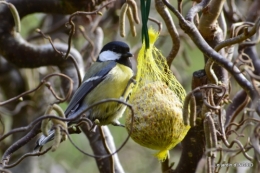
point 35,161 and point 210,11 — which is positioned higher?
point 210,11

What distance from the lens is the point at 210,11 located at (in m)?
1.90

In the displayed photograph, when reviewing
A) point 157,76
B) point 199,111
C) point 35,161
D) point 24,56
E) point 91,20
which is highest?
point 91,20

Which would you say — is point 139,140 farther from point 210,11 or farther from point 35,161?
point 35,161

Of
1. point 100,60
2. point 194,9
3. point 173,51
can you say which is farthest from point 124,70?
point 194,9

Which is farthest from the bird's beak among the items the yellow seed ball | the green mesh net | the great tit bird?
the yellow seed ball

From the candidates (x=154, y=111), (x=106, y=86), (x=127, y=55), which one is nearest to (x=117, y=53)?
(x=127, y=55)

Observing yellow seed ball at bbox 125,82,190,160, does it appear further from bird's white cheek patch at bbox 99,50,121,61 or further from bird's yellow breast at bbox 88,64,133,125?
bird's white cheek patch at bbox 99,50,121,61

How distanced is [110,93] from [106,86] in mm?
51

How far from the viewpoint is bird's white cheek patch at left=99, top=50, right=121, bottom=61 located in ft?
7.79

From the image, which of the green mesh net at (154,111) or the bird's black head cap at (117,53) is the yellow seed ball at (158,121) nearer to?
the green mesh net at (154,111)

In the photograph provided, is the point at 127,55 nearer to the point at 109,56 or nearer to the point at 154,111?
the point at 109,56

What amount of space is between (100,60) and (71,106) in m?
0.31

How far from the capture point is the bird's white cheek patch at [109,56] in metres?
2.37

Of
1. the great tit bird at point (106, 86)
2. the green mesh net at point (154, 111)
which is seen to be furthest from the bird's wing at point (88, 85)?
the green mesh net at point (154, 111)
